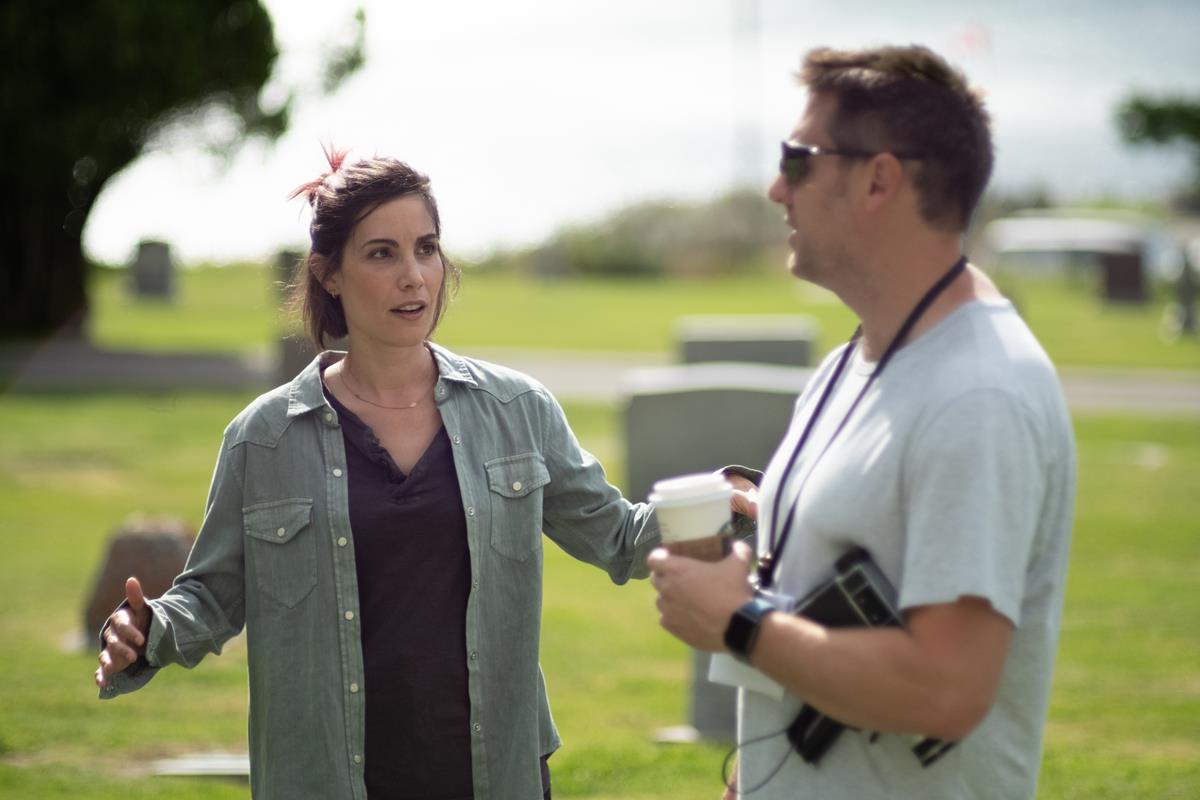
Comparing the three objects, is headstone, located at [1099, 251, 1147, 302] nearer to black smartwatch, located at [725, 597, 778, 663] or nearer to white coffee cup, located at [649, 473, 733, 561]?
white coffee cup, located at [649, 473, 733, 561]

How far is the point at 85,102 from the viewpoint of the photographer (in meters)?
26.1

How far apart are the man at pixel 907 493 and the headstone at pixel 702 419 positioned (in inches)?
317

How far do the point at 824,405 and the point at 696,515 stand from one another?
1.17 ft

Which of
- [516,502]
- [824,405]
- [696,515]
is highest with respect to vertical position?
[824,405]

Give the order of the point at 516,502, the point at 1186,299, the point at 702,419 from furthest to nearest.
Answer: the point at 1186,299, the point at 702,419, the point at 516,502

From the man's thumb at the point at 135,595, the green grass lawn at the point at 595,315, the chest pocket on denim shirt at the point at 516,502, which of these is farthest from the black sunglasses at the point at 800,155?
the green grass lawn at the point at 595,315


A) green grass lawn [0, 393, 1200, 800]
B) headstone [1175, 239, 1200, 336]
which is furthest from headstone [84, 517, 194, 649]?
headstone [1175, 239, 1200, 336]

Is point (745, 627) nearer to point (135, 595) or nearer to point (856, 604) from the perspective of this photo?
point (856, 604)

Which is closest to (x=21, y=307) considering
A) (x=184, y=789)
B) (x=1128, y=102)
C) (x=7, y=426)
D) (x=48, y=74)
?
(x=48, y=74)

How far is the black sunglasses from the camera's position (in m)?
2.53

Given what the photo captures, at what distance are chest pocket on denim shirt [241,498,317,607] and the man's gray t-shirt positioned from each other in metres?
1.17

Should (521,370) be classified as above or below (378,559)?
below

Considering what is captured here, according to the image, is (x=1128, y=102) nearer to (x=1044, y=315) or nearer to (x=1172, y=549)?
(x=1044, y=315)

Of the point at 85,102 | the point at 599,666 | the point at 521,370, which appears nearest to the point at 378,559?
the point at 599,666
